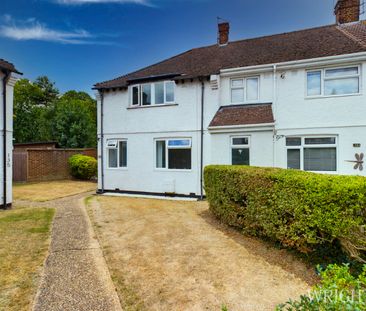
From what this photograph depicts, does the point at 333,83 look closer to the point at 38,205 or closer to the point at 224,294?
the point at 224,294

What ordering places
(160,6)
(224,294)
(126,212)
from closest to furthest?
(224,294) < (126,212) < (160,6)

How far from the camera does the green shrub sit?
19.2 m

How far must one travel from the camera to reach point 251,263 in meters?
4.96

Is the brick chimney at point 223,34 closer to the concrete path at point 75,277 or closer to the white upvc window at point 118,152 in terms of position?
the white upvc window at point 118,152

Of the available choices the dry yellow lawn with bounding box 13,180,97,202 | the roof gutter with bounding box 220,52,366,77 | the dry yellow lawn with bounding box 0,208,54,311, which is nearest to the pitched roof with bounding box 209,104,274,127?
the roof gutter with bounding box 220,52,366,77

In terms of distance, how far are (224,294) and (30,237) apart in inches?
211

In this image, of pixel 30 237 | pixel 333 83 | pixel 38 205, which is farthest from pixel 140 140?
pixel 333 83

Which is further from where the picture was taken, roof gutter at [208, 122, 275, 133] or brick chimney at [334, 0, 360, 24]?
brick chimney at [334, 0, 360, 24]

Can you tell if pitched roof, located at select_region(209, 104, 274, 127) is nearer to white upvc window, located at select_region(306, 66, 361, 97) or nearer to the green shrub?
white upvc window, located at select_region(306, 66, 361, 97)

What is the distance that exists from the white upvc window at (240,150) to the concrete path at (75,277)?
6989 millimetres

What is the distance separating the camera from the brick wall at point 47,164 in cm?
1803

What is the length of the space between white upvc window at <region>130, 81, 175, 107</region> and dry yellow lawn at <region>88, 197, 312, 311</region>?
729cm

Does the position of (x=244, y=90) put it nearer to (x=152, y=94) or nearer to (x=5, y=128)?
(x=152, y=94)

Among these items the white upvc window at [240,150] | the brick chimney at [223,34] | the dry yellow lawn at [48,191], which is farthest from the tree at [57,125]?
the white upvc window at [240,150]
